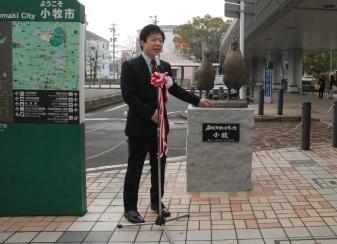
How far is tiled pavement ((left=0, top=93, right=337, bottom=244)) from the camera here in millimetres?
4352

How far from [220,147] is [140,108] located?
1691 millimetres

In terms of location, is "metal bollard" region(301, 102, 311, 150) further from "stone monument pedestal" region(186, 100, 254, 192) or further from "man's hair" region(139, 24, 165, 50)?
"man's hair" region(139, 24, 165, 50)

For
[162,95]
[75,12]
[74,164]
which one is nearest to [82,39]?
[75,12]

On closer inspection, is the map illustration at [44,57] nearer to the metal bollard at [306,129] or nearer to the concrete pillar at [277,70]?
the metal bollard at [306,129]

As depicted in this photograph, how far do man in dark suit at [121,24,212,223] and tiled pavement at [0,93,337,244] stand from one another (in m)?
0.36

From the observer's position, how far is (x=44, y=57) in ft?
15.2

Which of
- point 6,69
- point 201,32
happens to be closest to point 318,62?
point 201,32

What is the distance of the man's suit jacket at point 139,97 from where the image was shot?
448 cm

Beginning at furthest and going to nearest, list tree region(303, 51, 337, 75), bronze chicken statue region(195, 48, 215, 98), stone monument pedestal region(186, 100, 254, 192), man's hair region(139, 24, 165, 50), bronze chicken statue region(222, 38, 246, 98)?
tree region(303, 51, 337, 75) → bronze chicken statue region(195, 48, 215, 98) → bronze chicken statue region(222, 38, 246, 98) → stone monument pedestal region(186, 100, 254, 192) → man's hair region(139, 24, 165, 50)

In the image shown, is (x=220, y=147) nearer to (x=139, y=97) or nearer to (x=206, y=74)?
(x=206, y=74)

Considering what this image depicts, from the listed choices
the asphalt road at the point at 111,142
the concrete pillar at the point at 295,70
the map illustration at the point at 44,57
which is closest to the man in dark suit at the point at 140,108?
the map illustration at the point at 44,57

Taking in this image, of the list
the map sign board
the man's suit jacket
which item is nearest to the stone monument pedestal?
the man's suit jacket

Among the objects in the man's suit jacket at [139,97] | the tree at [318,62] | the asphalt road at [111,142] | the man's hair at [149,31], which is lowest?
the asphalt road at [111,142]

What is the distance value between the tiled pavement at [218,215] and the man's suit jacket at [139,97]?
95cm
